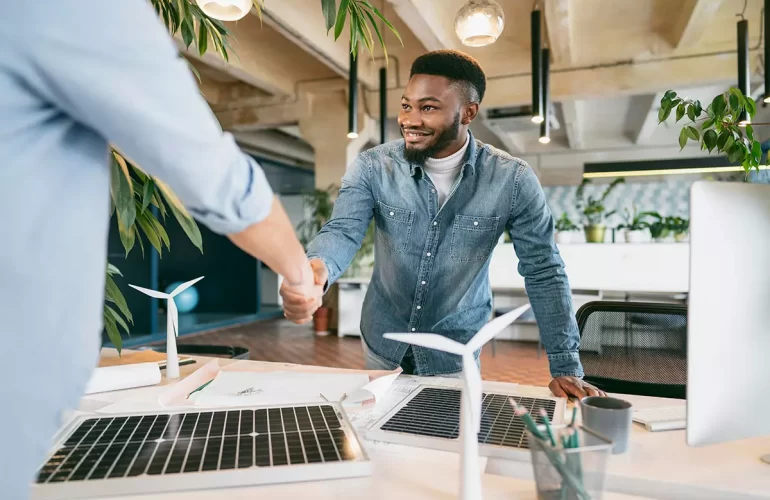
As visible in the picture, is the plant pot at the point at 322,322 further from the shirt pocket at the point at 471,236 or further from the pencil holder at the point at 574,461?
the pencil holder at the point at 574,461

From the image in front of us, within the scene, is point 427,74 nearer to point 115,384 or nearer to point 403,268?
point 403,268

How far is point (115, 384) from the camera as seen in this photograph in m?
1.44

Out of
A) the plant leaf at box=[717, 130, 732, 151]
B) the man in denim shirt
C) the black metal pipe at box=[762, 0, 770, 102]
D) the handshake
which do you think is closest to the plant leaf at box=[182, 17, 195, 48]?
the man in denim shirt

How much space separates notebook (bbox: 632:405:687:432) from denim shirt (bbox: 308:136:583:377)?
482mm

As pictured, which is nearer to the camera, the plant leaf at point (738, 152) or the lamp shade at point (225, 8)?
the plant leaf at point (738, 152)

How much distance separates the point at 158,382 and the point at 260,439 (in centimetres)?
71

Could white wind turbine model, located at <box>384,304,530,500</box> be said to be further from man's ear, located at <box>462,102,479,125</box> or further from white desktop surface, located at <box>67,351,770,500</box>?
man's ear, located at <box>462,102,479,125</box>

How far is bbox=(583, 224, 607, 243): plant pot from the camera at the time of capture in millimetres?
6062

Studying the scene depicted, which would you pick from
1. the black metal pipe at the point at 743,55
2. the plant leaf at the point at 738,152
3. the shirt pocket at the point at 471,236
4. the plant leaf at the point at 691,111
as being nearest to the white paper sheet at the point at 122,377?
the shirt pocket at the point at 471,236

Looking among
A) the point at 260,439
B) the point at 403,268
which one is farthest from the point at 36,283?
the point at 403,268

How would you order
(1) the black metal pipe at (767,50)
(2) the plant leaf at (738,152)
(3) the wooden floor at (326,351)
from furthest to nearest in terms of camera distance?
Answer: (3) the wooden floor at (326,351) < (1) the black metal pipe at (767,50) < (2) the plant leaf at (738,152)

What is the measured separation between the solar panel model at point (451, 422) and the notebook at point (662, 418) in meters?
0.17

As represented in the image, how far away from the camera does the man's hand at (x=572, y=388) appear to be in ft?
4.23

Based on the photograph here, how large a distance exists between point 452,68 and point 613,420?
1.24 m
